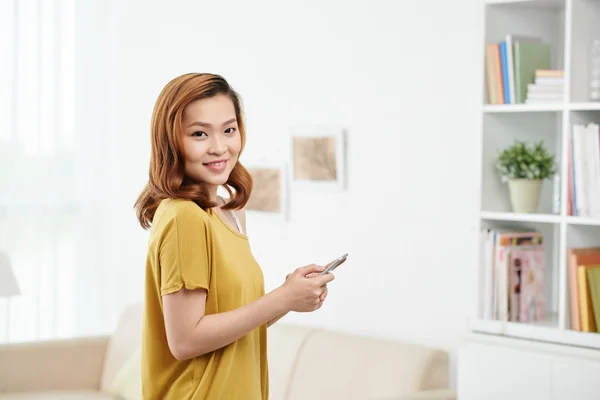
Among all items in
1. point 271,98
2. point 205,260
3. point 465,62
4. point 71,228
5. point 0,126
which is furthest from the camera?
point 71,228

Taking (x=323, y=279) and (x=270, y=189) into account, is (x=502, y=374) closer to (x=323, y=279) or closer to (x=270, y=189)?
(x=323, y=279)

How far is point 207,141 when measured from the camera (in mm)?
1693

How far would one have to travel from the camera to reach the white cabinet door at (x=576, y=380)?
8.14 feet

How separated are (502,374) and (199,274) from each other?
1.39m

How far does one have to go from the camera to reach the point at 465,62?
3.19 metres

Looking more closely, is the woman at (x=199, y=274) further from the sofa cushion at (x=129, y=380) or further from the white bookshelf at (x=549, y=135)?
the sofa cushion at (x=129, y=380)

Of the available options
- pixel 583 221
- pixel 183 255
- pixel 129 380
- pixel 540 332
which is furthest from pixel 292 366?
pixel 183 255

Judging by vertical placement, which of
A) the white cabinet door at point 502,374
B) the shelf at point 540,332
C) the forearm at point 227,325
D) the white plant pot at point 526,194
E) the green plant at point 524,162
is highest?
the green plant at point 524,162

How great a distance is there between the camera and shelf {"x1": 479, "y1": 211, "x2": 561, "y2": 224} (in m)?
2.60

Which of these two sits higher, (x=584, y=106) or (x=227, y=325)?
(x=584, y=106)

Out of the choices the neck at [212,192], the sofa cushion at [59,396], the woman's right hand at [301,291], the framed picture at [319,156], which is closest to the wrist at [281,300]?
the woman's right hand at [301,291]

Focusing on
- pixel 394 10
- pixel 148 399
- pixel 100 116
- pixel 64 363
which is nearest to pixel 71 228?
pixel 100 116

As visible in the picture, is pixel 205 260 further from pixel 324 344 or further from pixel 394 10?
pixel 394 10

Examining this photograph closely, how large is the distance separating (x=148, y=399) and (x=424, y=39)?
2.05m
